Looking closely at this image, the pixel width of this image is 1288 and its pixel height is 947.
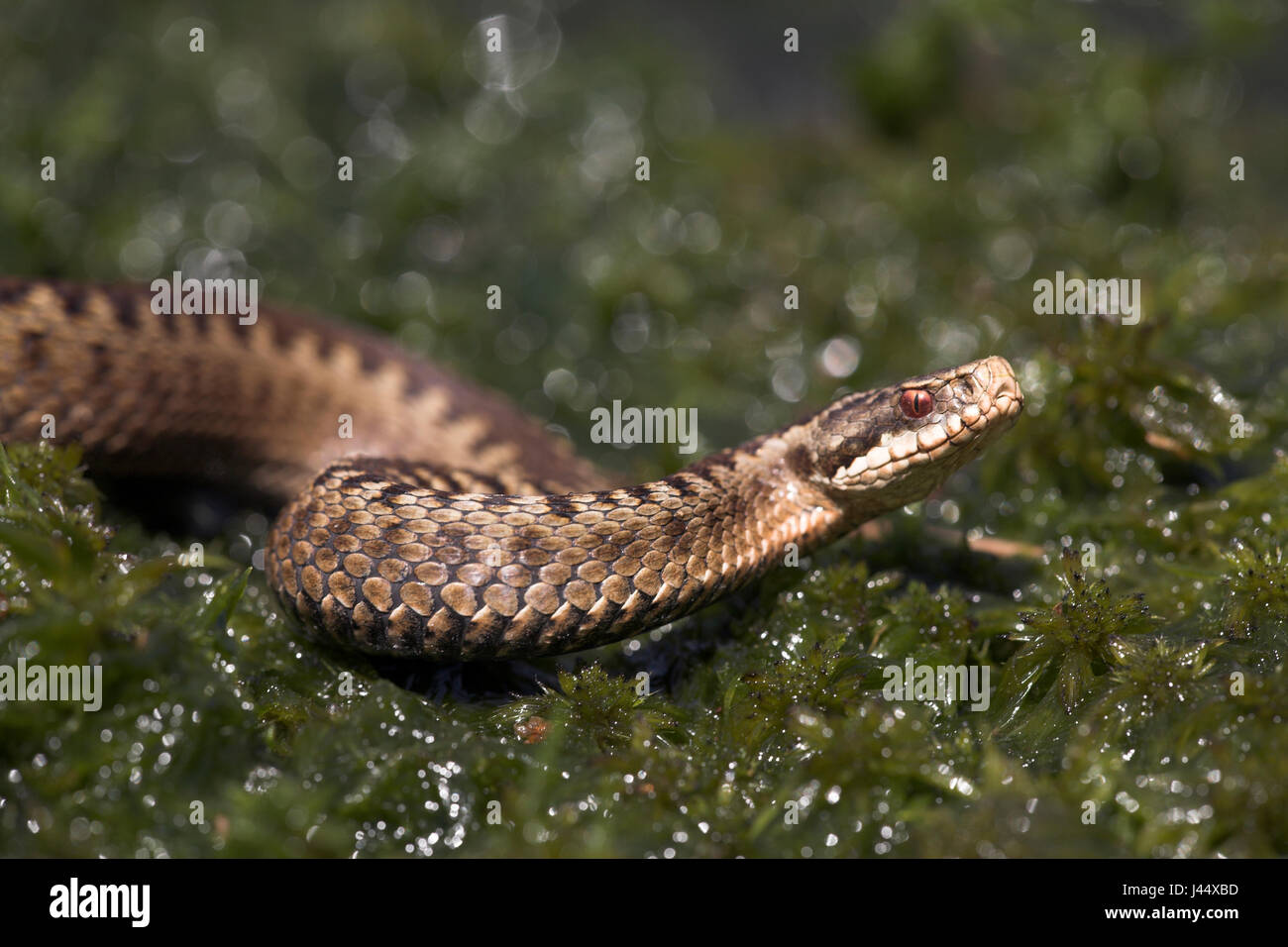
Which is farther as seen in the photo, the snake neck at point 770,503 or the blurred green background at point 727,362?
the snake neck at point 770,503

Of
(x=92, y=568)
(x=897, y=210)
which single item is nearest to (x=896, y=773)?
(x=92, y=568)

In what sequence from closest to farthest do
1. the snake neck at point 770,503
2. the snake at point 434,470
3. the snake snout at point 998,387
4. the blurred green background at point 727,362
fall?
the blurred green background at point 727,362 → the snake at point 434,470 → the snake snout at point 998,387 → the snake neck at point 770,503

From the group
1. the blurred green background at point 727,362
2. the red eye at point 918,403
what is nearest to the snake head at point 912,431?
the red eye at point 918,403

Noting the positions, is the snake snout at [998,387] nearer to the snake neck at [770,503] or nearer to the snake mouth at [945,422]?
the snake mouth at [945,422]

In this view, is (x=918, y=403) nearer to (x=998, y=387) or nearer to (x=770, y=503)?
(x=998, y=387)

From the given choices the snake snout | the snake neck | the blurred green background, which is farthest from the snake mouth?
the blurred green background

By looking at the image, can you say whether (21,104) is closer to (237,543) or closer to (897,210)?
(237,543)

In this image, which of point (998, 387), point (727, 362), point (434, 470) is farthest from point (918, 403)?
point (727, 362)
